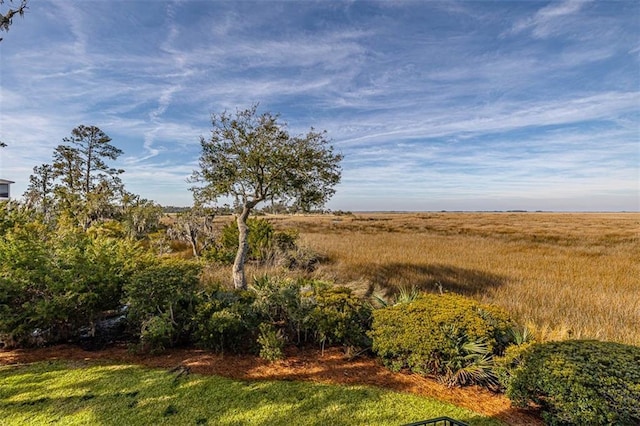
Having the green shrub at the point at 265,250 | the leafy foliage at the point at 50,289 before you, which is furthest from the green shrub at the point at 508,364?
the green shrub at the point at 265,250

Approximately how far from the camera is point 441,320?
4789mm

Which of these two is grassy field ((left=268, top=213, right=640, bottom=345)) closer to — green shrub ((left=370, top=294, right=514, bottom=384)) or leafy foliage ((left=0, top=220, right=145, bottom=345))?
green shrub ((left=370, top=294, right=514, bottom=384))

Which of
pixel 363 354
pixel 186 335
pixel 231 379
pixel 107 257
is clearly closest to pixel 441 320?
pixel 363 354

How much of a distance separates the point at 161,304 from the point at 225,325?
1.30 metres

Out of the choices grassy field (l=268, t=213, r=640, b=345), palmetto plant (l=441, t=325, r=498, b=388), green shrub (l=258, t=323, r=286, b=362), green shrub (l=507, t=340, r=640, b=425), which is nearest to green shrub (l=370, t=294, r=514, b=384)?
palmetto plant (l=441, t=325, r=498, b=388)

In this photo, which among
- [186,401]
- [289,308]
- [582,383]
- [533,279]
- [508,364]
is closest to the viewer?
→ [582,383]

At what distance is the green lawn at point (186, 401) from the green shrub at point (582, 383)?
631 millimetres

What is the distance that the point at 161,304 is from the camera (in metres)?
5.45

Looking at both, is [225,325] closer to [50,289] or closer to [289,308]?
[289,308]

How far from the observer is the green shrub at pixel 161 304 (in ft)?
17.0

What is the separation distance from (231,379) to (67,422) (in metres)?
1.85

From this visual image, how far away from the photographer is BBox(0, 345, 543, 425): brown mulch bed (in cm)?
420

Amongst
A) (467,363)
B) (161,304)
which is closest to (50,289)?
(161,304)

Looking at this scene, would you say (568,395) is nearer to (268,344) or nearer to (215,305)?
(268,344)
